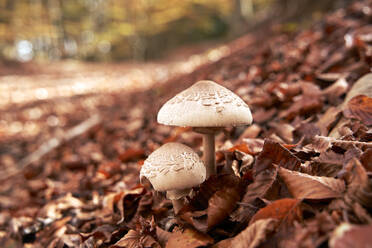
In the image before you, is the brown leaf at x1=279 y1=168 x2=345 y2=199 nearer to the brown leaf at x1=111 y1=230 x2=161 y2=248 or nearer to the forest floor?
the forest floor

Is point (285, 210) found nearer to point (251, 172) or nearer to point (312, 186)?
point (312, 186)

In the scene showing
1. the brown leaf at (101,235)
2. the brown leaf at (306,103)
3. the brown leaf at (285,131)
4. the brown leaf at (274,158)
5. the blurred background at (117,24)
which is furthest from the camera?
the blurred background at (117,24)

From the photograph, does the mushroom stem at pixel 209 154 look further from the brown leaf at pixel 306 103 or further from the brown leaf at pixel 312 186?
the brown leaf at pixel 306 103

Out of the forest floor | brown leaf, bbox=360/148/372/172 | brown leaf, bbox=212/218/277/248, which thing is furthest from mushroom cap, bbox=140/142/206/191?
brown leaf, bbox=360/148/372/172

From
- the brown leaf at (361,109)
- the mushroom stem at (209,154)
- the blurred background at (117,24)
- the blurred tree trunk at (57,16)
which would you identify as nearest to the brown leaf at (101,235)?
the mushroom stem at (209,154)

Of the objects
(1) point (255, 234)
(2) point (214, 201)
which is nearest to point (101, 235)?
(2) point (214, 201)

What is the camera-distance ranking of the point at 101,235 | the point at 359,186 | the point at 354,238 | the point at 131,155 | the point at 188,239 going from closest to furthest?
the point at 354,238 < the point at 359,186 < the point at 188,239 < the point at 101,235 < the point at 131,155
